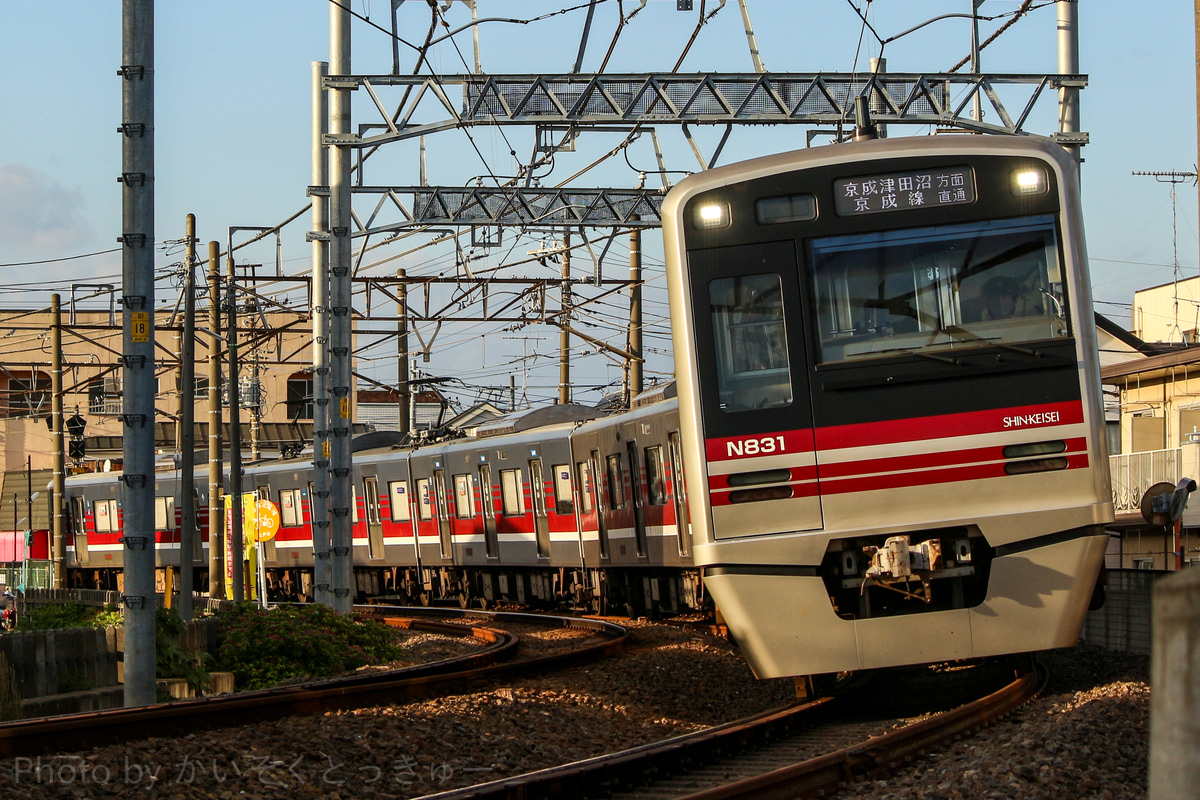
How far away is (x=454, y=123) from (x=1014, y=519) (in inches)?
360

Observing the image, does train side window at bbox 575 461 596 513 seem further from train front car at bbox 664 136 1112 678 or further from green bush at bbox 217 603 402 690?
train front car at bbox 664 136 1112 678

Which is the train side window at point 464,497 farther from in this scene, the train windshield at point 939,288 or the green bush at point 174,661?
the train windshield at point 939,288

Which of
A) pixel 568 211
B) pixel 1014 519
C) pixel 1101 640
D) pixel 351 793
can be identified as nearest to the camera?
pixel 351 793

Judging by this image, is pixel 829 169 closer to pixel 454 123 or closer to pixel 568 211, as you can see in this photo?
pixel 454 123

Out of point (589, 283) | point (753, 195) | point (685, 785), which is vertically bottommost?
point (685, 785)

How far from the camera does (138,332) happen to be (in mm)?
9836

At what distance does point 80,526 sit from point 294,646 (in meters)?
25.1

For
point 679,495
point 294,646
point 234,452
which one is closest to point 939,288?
point 294,646

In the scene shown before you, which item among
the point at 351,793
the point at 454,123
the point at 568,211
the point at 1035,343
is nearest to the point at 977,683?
the point at 1035,343

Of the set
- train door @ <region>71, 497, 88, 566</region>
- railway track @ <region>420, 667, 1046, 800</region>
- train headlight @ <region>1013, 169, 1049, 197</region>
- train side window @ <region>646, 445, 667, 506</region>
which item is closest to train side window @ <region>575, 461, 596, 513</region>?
train side window @ <region>646, 445, 667, 506</region>

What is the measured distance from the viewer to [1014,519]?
7.83 m

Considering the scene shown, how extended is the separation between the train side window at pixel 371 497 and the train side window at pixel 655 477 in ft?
36.6

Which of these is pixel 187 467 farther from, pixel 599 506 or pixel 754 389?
pixel 754 389

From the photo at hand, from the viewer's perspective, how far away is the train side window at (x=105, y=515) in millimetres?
34562
